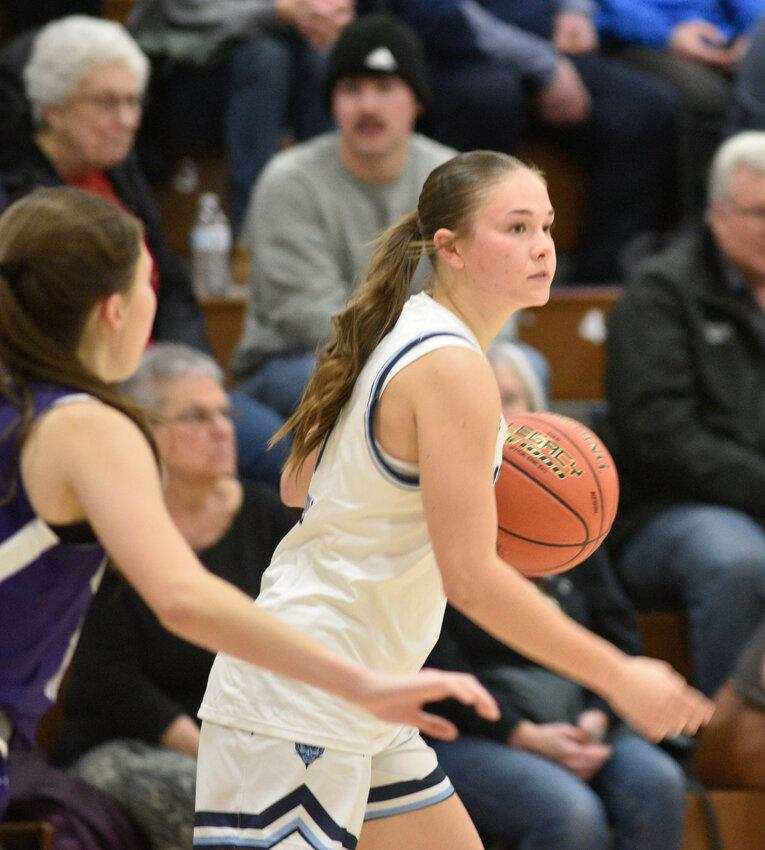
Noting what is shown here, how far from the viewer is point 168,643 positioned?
3.67 metres

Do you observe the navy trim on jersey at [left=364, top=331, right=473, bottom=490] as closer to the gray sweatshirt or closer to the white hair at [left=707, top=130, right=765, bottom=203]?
the gray sweatshirt

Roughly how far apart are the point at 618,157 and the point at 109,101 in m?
2.47

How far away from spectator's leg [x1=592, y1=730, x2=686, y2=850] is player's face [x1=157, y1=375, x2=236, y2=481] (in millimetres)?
1312

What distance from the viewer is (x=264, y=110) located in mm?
5574

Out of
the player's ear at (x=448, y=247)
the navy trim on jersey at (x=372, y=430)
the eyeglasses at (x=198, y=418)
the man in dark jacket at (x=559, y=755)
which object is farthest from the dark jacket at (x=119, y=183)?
the navy trim on jersey at (x=372, y=430)

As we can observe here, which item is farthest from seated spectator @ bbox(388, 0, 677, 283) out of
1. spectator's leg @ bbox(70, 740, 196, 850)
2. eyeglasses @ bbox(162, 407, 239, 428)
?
spectator's leg @ bbox(70, 740, 196, 850)

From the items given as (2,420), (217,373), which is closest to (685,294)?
(217,373)

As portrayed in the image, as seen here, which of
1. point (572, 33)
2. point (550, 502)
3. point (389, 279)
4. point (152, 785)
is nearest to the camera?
point (389, 279)

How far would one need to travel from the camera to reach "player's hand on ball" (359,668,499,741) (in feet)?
6.20

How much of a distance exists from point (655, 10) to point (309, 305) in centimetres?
280

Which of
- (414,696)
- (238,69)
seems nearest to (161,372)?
(238,69)

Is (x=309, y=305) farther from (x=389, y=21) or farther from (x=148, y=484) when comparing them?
(x=148, y=484)

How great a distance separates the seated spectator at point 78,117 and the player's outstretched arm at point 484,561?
2329mm

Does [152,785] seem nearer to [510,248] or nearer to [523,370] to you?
[523,370]
